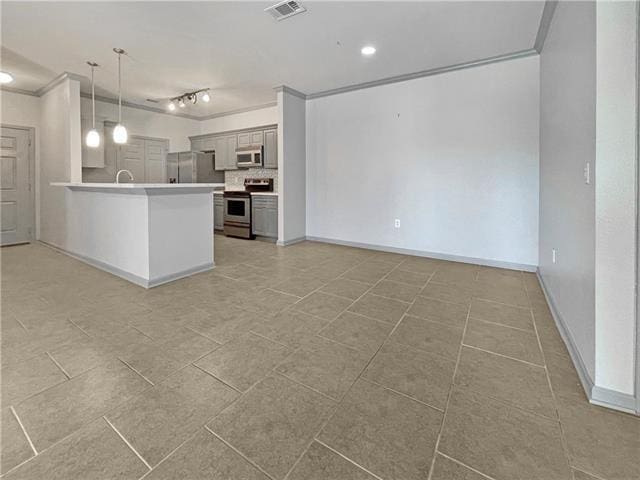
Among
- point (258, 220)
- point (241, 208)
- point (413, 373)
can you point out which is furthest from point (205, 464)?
point (241, 208)

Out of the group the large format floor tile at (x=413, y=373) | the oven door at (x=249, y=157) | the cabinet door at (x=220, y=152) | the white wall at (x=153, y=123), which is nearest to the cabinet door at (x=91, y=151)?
the white wall at (x=153, y=123)

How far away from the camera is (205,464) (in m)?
1.19

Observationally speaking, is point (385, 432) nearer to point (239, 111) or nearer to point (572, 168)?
point (572, 168)

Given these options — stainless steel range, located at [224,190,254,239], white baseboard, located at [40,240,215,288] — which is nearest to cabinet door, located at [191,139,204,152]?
stainless steel range, located at [224,190,254,239]

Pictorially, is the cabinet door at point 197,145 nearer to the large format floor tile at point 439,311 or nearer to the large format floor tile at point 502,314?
the large format floor tile at point 439,311

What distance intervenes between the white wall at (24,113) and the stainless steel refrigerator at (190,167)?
2.25 metres

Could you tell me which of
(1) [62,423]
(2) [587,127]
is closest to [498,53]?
(2) [587,127]

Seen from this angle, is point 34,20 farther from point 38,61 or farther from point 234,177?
point 234,177

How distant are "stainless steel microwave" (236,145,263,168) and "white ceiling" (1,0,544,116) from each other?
56.1 inches

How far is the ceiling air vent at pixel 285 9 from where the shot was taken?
289cm

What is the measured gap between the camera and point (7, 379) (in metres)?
1.71

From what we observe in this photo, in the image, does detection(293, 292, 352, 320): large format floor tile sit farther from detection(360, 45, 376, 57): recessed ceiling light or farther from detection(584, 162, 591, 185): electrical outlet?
detection(360, 45, 376, 57): recessed ceiling light

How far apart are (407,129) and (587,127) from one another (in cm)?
316

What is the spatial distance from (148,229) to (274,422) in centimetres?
257
